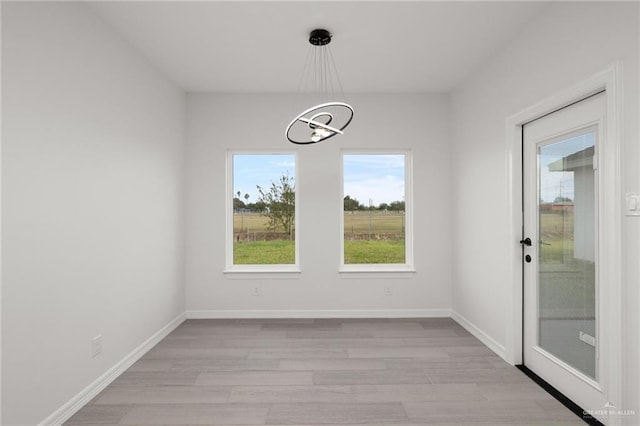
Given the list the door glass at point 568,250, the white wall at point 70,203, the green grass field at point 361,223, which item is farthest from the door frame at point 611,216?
the white wall at point 70,203

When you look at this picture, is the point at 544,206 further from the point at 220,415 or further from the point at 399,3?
the point at 220,415

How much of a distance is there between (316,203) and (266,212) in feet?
2.29

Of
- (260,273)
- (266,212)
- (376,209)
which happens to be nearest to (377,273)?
(376,209)

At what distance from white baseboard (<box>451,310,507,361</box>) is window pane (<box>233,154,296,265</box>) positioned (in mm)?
2117

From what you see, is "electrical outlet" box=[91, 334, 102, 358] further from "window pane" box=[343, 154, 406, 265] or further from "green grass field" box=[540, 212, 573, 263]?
"green grass field" box=[540, 212, 573, 263]

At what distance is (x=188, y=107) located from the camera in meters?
4.34

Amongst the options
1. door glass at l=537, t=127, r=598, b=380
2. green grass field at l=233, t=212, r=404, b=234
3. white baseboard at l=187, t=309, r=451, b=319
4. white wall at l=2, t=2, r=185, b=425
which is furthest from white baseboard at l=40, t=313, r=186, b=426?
door glass at l=537, t=127, r=598, b=380

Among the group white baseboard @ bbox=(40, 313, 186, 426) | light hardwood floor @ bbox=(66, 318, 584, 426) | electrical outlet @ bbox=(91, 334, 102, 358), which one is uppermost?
electrical outlet @ bbox=(91, 334, 102, 358)

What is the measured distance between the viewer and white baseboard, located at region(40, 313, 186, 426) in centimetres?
219

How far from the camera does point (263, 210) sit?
4.58 meters

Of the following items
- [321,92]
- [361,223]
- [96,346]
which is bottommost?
[96,346]

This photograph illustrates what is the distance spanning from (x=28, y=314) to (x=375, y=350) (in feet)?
8.78

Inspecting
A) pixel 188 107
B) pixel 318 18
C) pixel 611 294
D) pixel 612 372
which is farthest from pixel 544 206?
pixel 188 107

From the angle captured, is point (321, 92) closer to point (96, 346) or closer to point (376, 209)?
point (376, 209)
